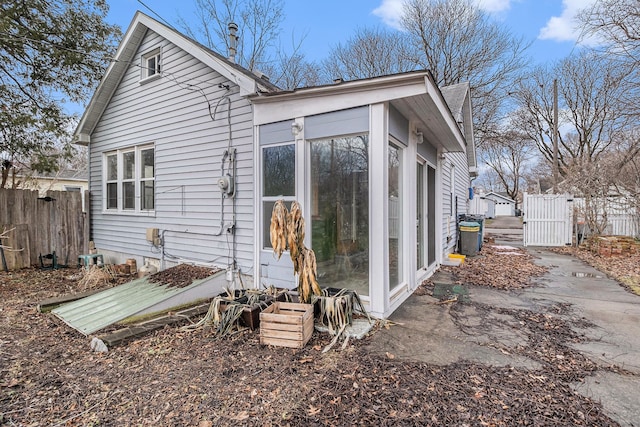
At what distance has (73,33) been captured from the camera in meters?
7.71

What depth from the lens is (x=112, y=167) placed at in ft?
24.9

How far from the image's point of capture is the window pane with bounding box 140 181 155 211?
6652 mm

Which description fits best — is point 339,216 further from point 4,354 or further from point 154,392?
point 4,354

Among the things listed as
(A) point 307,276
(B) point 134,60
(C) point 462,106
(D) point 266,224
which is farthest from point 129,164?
(C) point 462,106

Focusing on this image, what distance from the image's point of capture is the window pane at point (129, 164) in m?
7.05

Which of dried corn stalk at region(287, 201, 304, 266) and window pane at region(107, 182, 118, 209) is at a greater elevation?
window pane at region(107, 182, 118, 209)

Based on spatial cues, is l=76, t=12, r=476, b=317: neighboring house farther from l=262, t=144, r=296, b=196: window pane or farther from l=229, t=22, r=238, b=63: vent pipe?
l=229, t=22, r=238, b=63: vent pipe

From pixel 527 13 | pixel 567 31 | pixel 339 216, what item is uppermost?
pixel 527 13

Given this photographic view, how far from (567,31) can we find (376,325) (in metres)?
10.2

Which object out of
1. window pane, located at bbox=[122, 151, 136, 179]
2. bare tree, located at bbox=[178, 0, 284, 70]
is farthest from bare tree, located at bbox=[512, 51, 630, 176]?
window pane, located at bbox=[122, 151, 136, 179]

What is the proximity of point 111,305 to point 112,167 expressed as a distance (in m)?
4.39

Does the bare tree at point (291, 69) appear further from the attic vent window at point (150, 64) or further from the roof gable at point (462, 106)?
the attic vent window at point (150, 64)

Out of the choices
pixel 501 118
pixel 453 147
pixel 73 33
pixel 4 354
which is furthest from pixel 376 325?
pixel 501 118

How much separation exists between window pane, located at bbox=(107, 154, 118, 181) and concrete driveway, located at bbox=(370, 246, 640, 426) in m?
6.98
